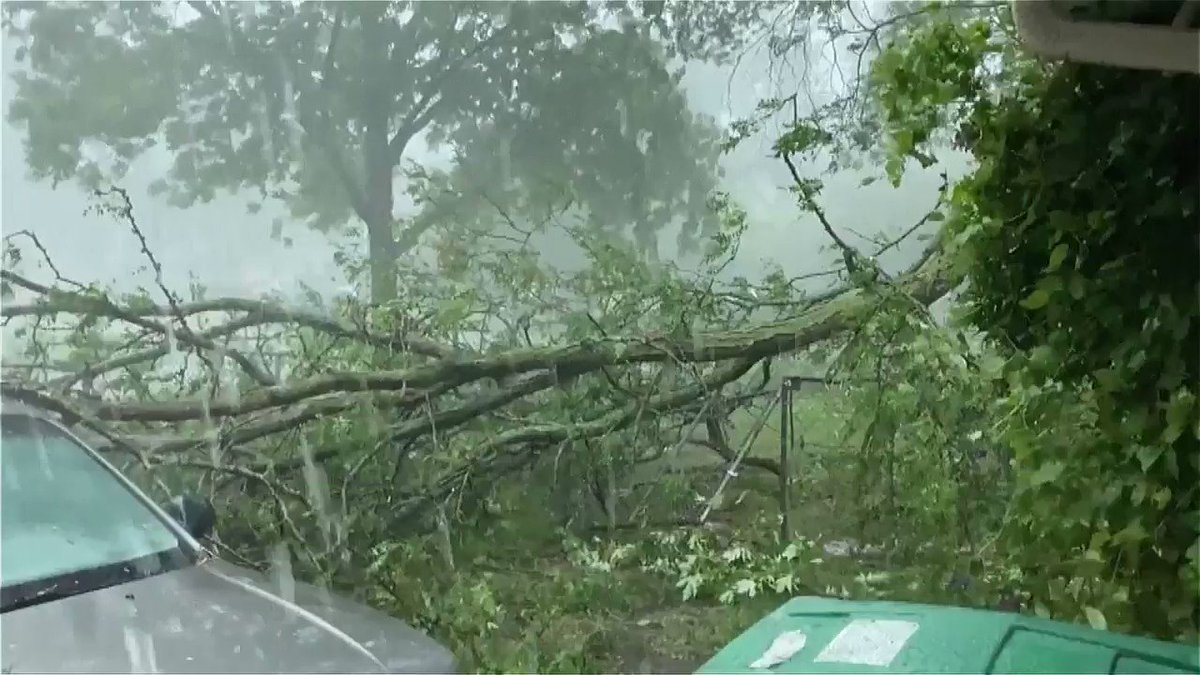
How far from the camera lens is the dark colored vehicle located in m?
1.56

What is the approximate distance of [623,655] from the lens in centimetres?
198

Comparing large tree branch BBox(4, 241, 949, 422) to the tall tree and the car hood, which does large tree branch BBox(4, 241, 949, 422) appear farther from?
the car hood

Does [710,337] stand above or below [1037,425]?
above

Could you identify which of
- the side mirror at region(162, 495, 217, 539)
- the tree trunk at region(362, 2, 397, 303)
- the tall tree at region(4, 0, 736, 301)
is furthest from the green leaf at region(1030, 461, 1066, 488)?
the side mirror at region(162, 495, 217, 539)

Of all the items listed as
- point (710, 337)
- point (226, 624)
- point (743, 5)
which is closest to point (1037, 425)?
point (710, 337)

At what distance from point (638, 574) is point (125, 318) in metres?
1.05

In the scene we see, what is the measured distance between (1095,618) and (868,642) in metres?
0.38

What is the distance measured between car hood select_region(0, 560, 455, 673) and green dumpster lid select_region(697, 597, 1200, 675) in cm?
57

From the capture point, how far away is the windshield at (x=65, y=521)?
5.49 feet

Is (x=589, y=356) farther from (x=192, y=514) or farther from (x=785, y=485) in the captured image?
(x=192, y=514)

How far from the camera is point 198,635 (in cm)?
161

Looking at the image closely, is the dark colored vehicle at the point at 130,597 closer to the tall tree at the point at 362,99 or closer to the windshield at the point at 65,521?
the windshield at the point at 65,521

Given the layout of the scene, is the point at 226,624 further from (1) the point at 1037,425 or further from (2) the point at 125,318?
(1) the point at 1037,425

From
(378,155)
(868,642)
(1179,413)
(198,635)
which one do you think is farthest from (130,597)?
(1179,413)
